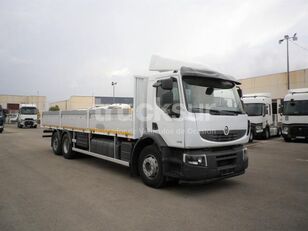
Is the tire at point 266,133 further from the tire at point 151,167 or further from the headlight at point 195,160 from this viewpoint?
the headlight at point 195,160

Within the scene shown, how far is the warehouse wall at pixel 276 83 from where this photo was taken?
101ft

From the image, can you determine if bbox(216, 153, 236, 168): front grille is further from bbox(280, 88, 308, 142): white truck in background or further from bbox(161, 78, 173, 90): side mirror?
bbox(280, 88, 308, 142): white truck in background

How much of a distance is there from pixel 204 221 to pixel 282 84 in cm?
3235

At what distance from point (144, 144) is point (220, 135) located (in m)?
1.86

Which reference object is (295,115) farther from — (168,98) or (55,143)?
(55,143)

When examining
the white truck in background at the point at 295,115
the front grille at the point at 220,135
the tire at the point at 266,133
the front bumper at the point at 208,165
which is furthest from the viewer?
the tire at the point at 266,133

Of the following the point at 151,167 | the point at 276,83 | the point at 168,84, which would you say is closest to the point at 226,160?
the point at 151,167

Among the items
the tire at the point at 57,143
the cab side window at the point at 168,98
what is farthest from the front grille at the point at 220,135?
the tire at the point at 57,143

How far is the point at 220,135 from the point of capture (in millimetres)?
5809

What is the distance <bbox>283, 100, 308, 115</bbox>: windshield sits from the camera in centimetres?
1603

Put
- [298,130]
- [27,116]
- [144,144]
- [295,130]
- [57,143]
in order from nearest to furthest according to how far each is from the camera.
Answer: [144,144]
[57,143]
[298,130]
[295,130]
[27,116]

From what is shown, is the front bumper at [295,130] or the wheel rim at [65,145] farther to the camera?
the front bumper at [295,130]

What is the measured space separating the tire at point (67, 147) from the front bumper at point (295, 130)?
13.1 meters

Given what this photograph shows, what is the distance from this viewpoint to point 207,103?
19.2 feet
